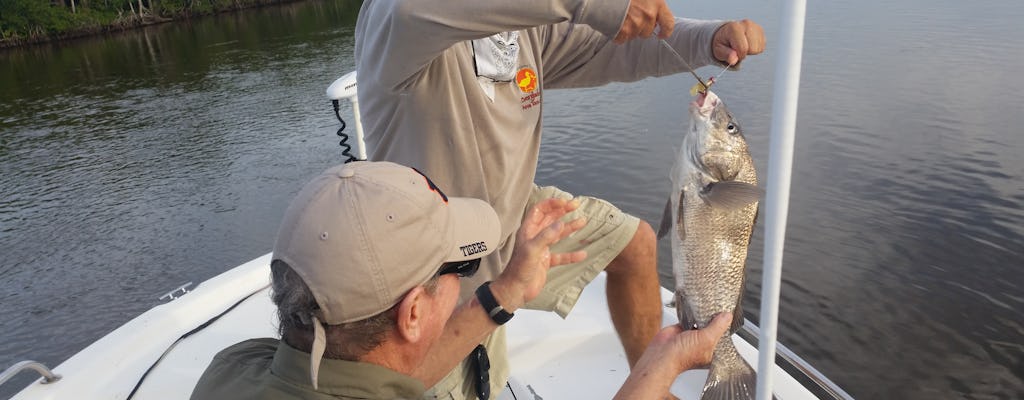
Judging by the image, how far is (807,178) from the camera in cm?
989

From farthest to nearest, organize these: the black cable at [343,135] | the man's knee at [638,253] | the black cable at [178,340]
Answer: the black cable at [343,135], the black cable at [178,340], the man's knee at [638,253]

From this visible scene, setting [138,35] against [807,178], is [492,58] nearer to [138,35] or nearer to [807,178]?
[807,178]

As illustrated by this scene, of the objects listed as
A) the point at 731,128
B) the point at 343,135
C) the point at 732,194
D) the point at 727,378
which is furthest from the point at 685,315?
the point at 343,135

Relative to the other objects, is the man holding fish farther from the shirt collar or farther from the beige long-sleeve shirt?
the shirt collar

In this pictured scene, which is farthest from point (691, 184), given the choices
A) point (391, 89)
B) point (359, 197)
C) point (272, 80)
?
point (272, 80)

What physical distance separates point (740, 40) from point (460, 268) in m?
1.16

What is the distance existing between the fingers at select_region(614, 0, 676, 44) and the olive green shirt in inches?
43.9

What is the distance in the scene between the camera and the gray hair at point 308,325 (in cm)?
151

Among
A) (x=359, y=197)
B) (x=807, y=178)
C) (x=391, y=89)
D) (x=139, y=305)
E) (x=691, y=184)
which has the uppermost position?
(x=391, y=89)

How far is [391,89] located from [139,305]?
8.49m

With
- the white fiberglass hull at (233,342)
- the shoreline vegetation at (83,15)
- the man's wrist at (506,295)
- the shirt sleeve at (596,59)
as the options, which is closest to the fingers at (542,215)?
the man's wrist at (506,295)

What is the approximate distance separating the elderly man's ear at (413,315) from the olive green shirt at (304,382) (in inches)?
3.5

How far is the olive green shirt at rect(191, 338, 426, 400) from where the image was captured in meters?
1.50

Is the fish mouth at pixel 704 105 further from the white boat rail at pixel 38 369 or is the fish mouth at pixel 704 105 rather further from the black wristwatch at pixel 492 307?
the white boat rail at pixel 38 369
